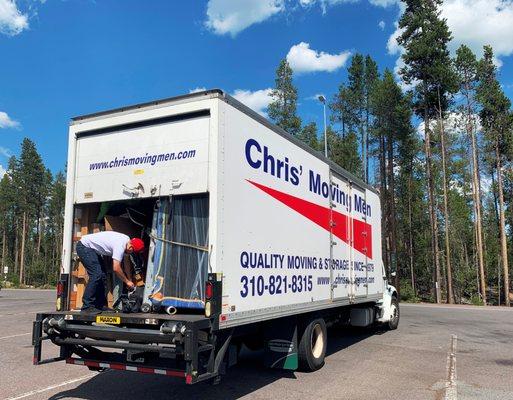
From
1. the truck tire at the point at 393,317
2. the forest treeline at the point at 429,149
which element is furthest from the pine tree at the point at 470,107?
the truck tire at the point at 393,317

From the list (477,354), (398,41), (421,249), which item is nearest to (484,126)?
(398,41)

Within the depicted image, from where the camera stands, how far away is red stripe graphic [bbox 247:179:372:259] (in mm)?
7004

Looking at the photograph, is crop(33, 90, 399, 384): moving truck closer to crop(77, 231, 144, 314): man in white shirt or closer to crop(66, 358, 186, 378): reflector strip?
crop(66, 358, 186, 378): reflector strip

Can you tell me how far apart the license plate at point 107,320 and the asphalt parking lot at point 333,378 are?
1.23 meters

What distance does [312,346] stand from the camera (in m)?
7.74

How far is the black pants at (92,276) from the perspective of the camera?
6.16 m

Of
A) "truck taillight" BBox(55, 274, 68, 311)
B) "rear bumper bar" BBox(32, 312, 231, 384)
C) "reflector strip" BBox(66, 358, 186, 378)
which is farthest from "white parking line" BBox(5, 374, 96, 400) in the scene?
"truck taillight" BBox(55, 274, 68, 311)

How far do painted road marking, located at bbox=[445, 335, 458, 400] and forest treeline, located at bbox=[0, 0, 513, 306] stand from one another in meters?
20.3

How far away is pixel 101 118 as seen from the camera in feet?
21.7

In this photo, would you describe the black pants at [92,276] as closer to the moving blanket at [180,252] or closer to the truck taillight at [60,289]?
the truck taillight at [60,289]

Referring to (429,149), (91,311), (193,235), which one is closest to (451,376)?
(193,235)

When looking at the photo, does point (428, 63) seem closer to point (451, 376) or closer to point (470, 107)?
point (470, 107)

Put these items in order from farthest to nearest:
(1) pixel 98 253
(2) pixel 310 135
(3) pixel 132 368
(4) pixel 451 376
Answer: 1. (2) pixel 310 135
2. (4) pixel 451 376
3. (1) pixel 98 253
4. (3) pixel 132 368

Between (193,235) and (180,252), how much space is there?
11.1 inches
